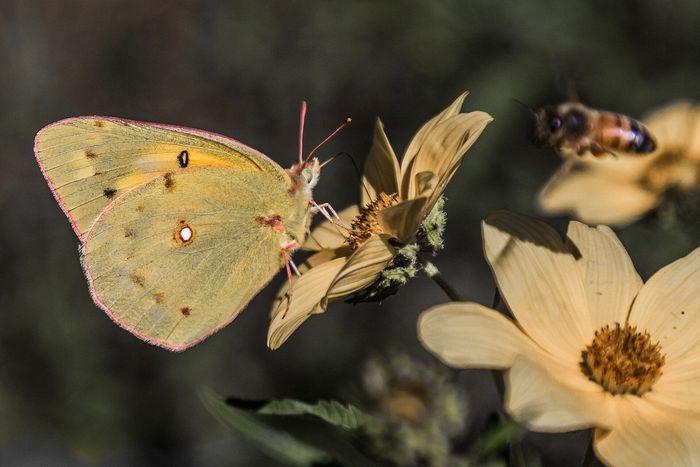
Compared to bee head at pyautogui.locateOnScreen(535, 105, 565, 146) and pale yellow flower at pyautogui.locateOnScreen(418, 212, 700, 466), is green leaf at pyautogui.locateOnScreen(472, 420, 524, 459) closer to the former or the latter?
pale yellow flower at pyautogui.locateOnScreen(418, 212, 700, 466)

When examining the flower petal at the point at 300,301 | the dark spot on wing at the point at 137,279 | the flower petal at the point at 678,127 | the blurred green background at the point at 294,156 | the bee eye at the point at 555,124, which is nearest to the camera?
the flower petal at the point at 300,301

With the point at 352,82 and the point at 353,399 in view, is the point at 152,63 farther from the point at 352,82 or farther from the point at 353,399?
the point at 353,399

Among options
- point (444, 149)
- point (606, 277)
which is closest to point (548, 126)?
point (444, 149)

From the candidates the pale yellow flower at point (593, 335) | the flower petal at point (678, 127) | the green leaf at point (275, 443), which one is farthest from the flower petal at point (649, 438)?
the flower petal at point (678, 127)

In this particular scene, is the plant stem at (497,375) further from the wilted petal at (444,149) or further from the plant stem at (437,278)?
the wilted petal at (444,149)

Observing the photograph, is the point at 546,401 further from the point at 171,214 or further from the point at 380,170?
the point at 171,214

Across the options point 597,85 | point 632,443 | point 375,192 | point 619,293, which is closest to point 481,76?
point 597,85

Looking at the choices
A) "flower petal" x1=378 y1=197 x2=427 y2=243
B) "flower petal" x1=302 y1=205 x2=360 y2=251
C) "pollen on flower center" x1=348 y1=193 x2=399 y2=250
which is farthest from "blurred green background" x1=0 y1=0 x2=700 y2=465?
"flower petal" x1=378 y1=197 x2=427 y2=243

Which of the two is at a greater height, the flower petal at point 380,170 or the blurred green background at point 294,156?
the flower petal at point 380,170
